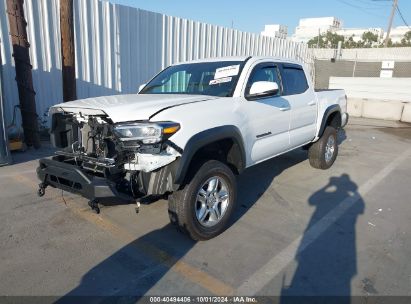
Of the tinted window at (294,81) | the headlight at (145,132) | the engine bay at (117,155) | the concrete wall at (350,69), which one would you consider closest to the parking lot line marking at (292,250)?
the engine bay at (117,155)

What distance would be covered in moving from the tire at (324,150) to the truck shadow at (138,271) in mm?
2680

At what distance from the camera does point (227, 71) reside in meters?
4.14

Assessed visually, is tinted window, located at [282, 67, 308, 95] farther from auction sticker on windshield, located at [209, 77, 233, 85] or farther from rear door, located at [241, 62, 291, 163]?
auction sticker on windshield, located at [209, 77, 233, 85]

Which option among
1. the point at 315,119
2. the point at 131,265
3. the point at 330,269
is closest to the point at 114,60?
the point at 315,119

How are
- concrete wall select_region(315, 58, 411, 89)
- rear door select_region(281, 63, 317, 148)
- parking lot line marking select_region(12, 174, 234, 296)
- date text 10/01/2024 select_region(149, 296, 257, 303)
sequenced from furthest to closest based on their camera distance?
1. concrete wall select_region(315, 58, 411, 89)
2. rear door select_region(281, 63, 317, 148)
3. parking lot line marking select_region(12, 174, 234, 296)
4. date text 10/01/2024 select_region(149, 296, 257, 303)

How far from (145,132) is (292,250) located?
1.86 m

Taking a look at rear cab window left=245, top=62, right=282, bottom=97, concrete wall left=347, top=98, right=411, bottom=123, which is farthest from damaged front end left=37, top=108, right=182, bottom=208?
concrete wall left=347, top=98, right=411, bottom=123

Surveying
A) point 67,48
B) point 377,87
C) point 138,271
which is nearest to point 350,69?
point 377,87

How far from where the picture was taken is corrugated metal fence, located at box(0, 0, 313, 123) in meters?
7.93

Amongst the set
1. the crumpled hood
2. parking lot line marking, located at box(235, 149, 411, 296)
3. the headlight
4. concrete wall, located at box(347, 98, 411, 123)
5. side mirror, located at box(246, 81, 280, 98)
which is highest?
side mirror, located at box(246, 81, 280, 98)

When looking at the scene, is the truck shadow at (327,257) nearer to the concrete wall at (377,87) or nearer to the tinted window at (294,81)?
the tinted window at (294,81)

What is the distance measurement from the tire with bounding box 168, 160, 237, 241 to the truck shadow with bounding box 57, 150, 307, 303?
234mm

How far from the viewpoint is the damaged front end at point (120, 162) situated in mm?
2914

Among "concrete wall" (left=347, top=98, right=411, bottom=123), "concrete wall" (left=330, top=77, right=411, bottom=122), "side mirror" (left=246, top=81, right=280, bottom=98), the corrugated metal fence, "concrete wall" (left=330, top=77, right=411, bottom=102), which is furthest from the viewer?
"concrete wall" (left=330, top=77, right=411, bottom=102)
